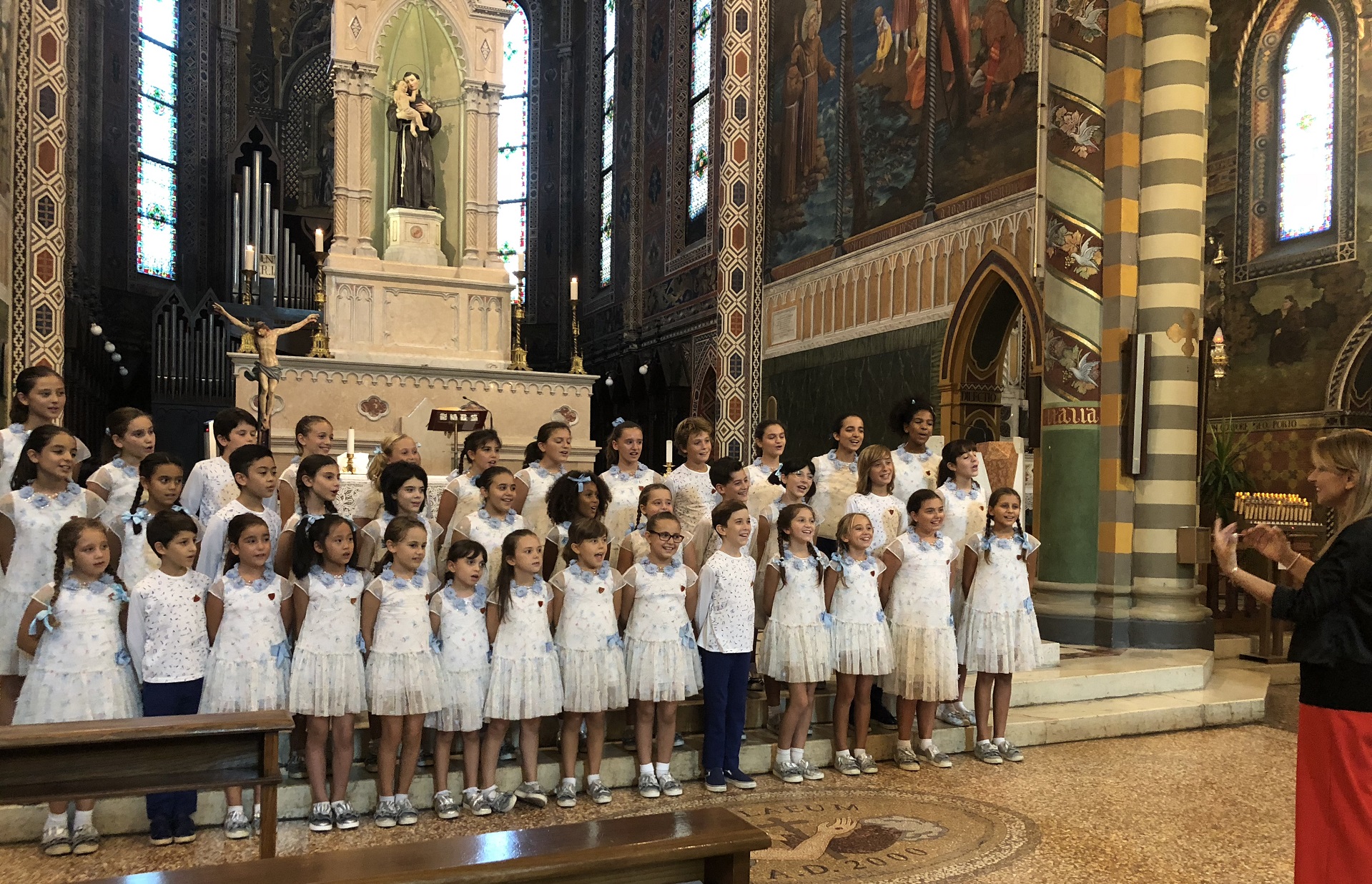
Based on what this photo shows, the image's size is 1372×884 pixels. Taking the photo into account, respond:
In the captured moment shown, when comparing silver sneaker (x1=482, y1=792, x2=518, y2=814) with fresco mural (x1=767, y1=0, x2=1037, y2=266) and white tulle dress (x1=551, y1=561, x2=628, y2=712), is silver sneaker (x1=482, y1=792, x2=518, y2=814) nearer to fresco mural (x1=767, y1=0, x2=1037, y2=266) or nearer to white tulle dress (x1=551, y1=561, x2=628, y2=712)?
white tulle dress (x1=551, y1=561, x2=628, y2=712)

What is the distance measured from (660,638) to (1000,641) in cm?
175

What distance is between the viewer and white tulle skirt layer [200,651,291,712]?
403cm

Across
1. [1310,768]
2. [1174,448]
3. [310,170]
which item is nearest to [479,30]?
[310,170]

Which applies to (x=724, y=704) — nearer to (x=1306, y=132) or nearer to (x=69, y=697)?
(x=69, y=697)

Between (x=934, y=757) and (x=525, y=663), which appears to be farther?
(x=934, y=757)

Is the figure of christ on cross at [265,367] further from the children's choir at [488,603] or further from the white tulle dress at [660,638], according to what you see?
the white tulle dress at [660,638]

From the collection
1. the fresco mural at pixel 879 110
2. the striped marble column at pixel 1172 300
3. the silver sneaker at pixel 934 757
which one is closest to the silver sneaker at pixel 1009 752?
the silver sneaker at pixel 934 757

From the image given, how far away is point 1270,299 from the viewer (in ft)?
36.5

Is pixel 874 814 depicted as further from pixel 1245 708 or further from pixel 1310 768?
pixel 1245 708

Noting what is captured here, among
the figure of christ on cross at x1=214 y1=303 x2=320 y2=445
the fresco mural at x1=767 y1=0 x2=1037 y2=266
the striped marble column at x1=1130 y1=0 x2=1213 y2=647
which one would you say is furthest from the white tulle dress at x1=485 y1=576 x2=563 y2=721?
the fresco mural at x1=767 y1=0 x2=1037 y2=266

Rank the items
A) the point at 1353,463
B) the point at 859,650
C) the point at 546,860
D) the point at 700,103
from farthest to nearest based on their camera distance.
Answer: the point at 700,103 → the point at 859,650 → the point at 1353,463 → the point at 546,860

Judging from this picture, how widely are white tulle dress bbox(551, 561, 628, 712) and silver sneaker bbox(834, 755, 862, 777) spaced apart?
3.80 ft

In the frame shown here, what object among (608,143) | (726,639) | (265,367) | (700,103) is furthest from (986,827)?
(608,143)

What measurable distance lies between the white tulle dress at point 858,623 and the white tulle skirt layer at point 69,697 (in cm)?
289
